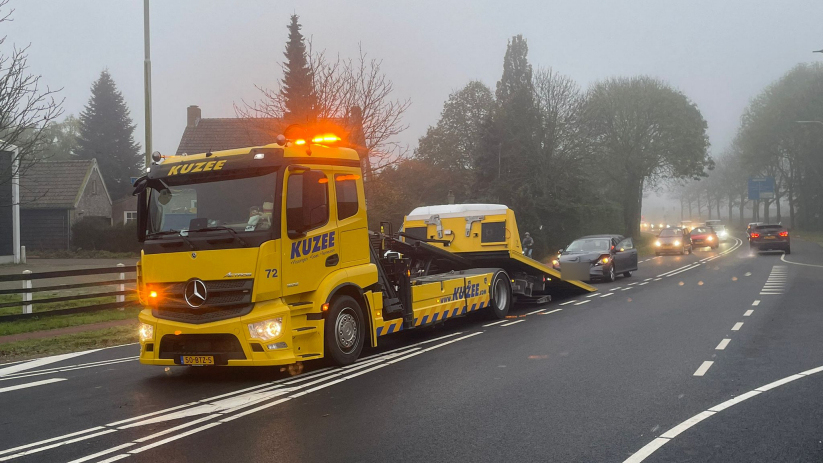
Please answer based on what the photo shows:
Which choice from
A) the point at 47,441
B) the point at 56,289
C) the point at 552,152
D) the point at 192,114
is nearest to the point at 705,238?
the point at 552,152

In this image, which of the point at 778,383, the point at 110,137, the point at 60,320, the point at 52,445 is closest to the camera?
the point at 52,445

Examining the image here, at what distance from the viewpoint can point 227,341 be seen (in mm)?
8164

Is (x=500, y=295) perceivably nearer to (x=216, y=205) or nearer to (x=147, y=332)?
(x=216, y=205)

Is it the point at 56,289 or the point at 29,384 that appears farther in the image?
the point at 56,289

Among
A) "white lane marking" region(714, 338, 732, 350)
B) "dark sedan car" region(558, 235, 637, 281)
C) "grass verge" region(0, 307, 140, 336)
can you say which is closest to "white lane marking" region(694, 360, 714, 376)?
"white lane marking" region(714, 338, 732, 350)

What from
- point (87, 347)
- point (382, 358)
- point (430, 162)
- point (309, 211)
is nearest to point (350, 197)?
point (309, 211)

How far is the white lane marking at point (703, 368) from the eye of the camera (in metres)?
8.45

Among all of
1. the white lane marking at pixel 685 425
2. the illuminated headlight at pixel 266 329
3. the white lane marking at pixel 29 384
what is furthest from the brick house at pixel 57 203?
the white lane marking at pixel 685 425

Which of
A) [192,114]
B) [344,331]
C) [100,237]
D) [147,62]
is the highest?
[192,114]

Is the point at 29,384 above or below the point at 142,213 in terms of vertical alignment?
below

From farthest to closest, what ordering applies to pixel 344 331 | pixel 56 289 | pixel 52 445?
1. pixel 56 289
2. pixel 344 331
3. pixel 52 445

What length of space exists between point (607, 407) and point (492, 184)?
37159 millimetres

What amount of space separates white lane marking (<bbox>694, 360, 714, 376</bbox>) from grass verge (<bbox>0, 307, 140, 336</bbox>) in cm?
1207

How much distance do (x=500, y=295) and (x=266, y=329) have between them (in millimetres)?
7504
